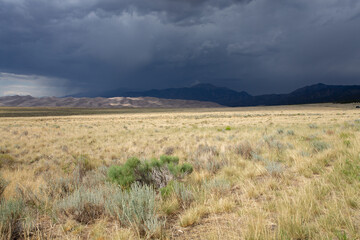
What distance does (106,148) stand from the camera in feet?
38.4

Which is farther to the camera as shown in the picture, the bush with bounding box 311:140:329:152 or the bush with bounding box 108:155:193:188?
the bush with bounding box 311:140:329:152

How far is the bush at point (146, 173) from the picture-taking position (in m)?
5.22

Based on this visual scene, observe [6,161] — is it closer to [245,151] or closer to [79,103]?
[245,151]

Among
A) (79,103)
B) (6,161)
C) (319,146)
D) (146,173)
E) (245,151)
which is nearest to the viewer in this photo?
(146,173)

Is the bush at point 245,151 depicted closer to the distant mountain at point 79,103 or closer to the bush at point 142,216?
the bush at point 142,216

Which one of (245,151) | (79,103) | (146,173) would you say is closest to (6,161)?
(146,173)

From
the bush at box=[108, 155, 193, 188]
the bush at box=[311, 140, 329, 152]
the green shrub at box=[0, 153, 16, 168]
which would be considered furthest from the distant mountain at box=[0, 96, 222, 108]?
the bush at box=[108, 155, 193, 188]

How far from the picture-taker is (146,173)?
5.74m

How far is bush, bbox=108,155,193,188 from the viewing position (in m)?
5.22

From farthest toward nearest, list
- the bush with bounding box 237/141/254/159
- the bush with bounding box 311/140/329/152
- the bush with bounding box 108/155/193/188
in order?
1. the bush with bounding box 237/141/254/159
2. the bush with bounding box 311/140/329/152
3. the bush with bounding box 108/155/193/188

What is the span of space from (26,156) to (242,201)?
1119 cm

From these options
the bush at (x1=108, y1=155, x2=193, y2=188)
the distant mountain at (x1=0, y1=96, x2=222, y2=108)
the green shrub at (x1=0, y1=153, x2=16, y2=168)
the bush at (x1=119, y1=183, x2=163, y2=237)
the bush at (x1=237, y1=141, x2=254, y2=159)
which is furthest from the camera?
the distant mountain at (x1=0, y1=96, x2=222, y2=108)

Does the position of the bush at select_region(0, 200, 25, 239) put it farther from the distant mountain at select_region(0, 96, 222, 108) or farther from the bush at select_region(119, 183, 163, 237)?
the distant mountain at select_region(0, 96, 222, 108)

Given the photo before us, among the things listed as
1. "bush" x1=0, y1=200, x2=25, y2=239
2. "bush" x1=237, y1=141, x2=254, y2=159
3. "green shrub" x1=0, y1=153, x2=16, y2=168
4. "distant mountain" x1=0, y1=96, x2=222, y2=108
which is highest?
"distant mountain" x1=0, y1=96, x2=222, y2=108
